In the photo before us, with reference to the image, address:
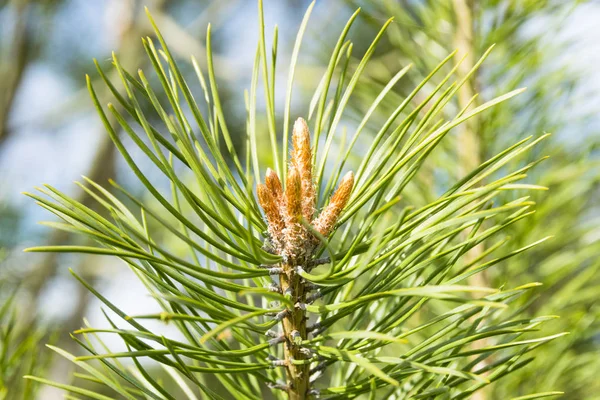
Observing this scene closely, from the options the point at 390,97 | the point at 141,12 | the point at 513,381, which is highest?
the point at 141,12

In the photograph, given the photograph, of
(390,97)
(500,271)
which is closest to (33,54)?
(390,97)

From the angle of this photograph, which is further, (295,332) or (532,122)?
(532,122)

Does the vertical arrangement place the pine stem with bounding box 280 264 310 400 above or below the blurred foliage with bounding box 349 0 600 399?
below

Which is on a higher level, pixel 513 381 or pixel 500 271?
pixel 500 271

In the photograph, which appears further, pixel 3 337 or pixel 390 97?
pixel 390 97

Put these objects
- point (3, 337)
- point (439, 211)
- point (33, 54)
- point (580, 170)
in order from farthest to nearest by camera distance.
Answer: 1. point (33, 54)
2. point (580, 170)
3. point (3, 337)
4. point (439, 211)

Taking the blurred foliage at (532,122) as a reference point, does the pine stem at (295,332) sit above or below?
below

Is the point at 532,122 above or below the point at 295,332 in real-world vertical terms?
above

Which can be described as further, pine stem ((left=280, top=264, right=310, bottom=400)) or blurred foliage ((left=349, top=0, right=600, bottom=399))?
blurred foliage ((left=349, top=0, right=600, bottom=399))

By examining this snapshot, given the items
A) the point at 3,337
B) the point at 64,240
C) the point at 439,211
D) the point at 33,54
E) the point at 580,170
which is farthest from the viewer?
the point at 33,54

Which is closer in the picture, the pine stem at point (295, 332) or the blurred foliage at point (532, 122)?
the pine stem at point (295, 332)

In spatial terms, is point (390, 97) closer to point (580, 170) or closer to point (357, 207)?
point (580, 170)
